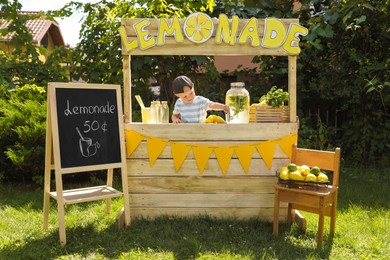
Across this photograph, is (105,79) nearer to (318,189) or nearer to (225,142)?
(225,142)

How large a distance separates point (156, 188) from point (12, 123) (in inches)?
104

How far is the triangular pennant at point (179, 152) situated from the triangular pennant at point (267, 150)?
27.2 inches

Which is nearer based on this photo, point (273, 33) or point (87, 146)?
point (87, 146)

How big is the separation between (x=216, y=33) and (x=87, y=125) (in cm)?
149

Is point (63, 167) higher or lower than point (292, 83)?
lower

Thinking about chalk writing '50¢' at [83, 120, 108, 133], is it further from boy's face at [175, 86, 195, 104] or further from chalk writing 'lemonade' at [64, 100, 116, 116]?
boy's face at [175, 86, 195, 104]

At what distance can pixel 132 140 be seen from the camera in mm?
3670

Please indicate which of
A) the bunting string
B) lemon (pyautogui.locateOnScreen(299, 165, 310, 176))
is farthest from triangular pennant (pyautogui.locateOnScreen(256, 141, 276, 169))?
lemon (pyautogui.locateOnScreen(299, 165, 310, 176))

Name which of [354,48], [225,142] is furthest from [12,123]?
[354,48]

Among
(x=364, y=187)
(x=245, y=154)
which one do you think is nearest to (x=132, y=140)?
(x=245, y=154)

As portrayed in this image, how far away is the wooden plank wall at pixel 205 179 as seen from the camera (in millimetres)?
3623

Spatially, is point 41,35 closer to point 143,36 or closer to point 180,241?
point 143,36

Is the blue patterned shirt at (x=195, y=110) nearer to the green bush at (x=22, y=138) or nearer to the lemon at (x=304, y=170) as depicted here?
the lemon at (x=304, y=170)

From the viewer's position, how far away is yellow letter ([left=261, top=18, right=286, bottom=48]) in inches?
140
